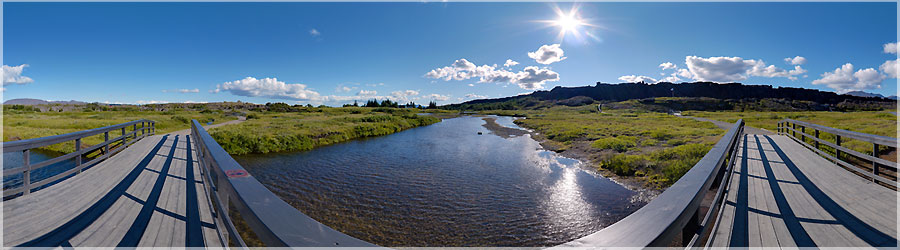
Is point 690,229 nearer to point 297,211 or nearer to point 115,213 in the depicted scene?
point 297,211

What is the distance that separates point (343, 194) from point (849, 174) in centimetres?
1308

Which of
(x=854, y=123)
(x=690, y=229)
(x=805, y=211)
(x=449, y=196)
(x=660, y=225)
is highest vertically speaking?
(x=854, y=123)

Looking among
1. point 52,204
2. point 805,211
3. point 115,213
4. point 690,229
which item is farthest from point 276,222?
point 805,211

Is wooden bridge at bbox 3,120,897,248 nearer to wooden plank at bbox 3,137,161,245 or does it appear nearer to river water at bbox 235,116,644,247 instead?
wooden plank at bbox 3,137,161,245

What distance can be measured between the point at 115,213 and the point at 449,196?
8.10m

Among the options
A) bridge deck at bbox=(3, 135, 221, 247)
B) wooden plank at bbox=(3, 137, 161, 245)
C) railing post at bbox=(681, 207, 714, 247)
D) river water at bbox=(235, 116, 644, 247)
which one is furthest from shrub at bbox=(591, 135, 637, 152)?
wooden plank at bbox=(3, 137, 161, 245)

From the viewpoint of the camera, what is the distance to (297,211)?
1527mm

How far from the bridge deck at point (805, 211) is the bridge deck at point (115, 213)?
6.14 meters

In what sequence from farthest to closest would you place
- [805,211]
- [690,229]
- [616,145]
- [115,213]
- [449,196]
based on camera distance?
[616,145] → [449,196] → [805,211] → [115,213] → [690,229]

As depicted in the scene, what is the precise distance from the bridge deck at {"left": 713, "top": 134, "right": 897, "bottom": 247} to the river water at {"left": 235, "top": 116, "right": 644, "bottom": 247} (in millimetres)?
3631

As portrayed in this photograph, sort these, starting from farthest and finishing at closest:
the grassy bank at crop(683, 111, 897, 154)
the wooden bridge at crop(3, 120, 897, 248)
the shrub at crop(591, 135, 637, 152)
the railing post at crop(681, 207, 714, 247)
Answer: the shrub at crop(591, 135, 637, 152) < the grassy bank at crop(683, 111, 897, 154) < the railing post at crop(681, 207, 714, 247) < the wooden bridge at crop(3, 120, 897, 248)

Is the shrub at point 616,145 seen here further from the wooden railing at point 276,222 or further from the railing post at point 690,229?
the wooden railing at point 276,222

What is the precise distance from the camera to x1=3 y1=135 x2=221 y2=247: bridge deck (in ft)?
12.1

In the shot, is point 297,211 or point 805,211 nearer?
point 297,211
